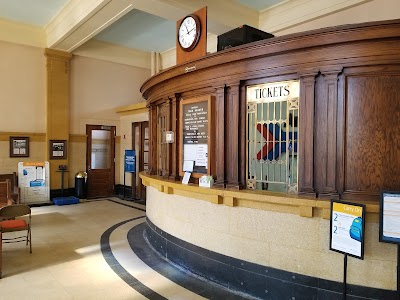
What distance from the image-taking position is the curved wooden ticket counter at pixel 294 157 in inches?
94.1

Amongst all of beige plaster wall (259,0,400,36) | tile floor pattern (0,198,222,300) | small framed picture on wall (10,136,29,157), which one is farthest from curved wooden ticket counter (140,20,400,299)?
small framed picture on wall (10,136,29,157)

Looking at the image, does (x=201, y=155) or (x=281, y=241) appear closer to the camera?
(x=281, y=241)

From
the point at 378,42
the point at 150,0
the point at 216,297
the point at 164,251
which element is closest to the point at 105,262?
the point at 164,251

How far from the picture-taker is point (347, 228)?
2.22 m

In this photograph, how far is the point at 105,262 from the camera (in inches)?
152

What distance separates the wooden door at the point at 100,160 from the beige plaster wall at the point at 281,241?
6.12 meters

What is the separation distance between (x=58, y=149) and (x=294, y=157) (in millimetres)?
7331

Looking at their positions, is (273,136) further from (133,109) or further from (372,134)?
(133,109)

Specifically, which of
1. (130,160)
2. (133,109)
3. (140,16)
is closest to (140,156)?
(130,160)

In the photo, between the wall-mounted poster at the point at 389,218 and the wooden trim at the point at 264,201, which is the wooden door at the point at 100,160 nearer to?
the wooden trim at the point at 264,201

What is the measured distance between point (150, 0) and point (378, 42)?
414cm

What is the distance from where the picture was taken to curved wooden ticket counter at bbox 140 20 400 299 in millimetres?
2391

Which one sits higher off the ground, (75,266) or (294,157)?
(294,157)

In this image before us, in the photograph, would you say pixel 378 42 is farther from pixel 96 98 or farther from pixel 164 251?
pixel 96 98
